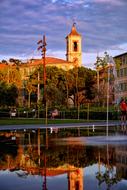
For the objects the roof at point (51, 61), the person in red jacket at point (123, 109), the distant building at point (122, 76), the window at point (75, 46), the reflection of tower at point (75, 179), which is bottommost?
the reflection of tower at point (75, 179)

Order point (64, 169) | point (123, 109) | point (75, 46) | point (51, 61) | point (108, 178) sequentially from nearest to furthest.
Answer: point (108, 178) < point (64, 169) < point (123, 109) < point (51, 61) < point (75, 46)

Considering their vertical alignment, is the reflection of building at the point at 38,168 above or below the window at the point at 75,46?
below

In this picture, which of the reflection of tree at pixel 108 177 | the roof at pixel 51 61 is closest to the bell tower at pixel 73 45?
the roof at pixel 51 61

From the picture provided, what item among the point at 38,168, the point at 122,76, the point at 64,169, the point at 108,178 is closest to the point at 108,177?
the point at 108,178

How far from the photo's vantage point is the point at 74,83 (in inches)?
3718

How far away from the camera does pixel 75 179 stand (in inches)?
396

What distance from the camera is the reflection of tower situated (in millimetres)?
9208

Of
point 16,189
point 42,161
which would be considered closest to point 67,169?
point 42,161

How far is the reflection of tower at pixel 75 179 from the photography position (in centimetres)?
921

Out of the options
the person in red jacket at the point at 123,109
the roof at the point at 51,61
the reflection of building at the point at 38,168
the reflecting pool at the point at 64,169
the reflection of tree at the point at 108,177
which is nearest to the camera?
the reflecting pool at the point at 64,169

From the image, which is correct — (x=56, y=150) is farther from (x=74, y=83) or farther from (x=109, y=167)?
(x=74, y=83)

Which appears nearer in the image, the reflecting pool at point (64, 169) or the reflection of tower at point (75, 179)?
the reflection of tower at point (75, 179)

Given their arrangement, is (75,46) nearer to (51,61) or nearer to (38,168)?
(51,61)

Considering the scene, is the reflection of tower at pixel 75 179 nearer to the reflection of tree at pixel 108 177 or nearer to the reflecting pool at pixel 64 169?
the reflecting pool at pixel 64 169
